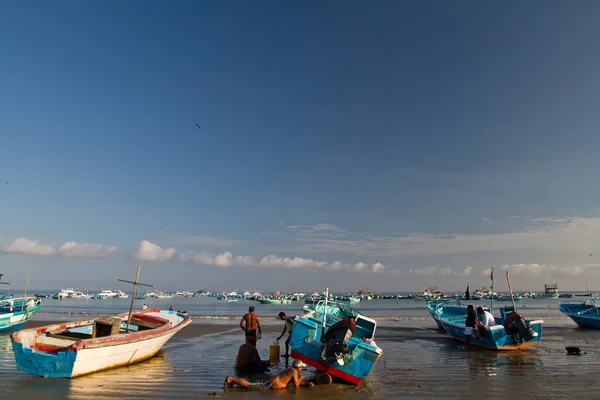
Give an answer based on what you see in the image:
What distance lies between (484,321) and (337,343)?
9.36 m

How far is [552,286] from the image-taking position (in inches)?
5094

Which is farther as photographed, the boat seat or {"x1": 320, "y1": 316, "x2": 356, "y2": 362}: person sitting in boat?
the boat seat

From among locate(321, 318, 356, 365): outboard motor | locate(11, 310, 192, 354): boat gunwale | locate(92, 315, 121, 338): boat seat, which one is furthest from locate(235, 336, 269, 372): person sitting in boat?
locate(92, 315, 121, 338): boat seat

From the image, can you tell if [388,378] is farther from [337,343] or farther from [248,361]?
[248,361]

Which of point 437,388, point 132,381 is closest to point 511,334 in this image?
point 437,388

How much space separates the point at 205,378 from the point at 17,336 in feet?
16.2

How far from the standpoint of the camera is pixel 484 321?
632 inches

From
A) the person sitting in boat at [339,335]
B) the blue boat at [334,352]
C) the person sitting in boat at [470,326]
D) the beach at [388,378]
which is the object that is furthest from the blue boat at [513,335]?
the person sitting in boat at [339,335]

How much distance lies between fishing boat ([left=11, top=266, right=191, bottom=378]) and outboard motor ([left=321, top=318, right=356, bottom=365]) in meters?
5.88

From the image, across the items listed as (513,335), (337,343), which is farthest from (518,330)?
(337,343)

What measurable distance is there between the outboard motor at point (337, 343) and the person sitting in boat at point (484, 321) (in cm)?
825

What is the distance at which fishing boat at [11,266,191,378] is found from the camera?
982 centimetres

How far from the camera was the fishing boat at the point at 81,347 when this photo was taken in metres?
9.82

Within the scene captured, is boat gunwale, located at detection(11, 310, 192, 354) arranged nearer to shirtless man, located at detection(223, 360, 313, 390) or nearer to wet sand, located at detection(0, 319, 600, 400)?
wet sand, located at detection(0, 319, 600, 400)
